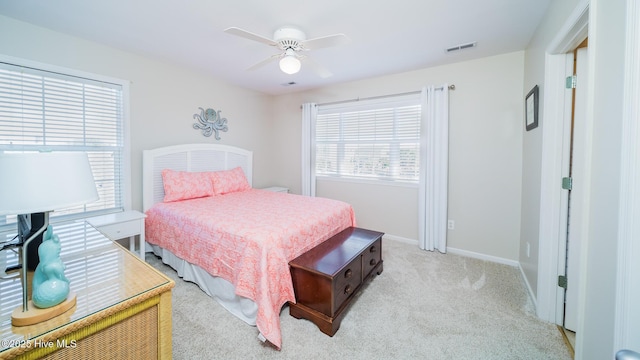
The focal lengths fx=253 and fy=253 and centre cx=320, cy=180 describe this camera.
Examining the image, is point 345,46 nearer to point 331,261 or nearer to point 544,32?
point 544,32

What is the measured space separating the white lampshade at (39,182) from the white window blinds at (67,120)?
2.21 m

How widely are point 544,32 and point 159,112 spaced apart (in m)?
4.02

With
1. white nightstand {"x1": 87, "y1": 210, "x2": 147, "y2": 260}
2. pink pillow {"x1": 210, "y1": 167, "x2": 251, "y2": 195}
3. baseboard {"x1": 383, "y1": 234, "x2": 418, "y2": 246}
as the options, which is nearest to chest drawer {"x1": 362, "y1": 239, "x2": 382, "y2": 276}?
baseboard {"x1": 383, "y1": 234, "x2": 418, "y2": 246}

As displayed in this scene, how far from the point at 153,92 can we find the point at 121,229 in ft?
5.54

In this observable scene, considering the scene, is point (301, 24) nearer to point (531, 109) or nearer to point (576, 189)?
point (531, 109)

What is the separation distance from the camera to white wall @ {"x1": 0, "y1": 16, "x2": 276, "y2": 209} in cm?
231

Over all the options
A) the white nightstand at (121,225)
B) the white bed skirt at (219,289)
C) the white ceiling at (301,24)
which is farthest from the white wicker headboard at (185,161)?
the white ceiling at (301,24)

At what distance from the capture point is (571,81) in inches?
69.6

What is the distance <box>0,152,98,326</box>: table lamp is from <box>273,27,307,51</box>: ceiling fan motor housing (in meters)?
1.75

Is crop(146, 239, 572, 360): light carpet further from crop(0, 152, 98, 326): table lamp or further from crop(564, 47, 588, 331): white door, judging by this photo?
crop(0, 152, 98, 326): table lamp

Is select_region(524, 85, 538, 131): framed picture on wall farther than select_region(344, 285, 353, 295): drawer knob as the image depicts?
Yes

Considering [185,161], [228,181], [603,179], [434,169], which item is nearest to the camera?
[603,179]

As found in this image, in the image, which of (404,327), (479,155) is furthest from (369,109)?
(404,327)

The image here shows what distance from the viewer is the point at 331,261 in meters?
1.96
